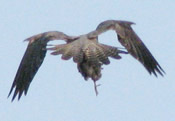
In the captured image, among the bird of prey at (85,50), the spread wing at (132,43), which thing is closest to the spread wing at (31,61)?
the bird of prey at (85,50)

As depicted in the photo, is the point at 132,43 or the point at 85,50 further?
the point at 132,43

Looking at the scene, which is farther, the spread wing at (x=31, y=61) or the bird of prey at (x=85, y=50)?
the spread wing at (x=31, y=61)

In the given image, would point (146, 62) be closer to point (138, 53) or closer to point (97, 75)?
point (138, 53)

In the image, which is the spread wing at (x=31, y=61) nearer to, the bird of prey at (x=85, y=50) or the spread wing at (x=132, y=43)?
the bird of prey at (x=85, y=50)

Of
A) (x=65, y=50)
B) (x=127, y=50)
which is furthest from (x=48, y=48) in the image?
(x=127, y=50)

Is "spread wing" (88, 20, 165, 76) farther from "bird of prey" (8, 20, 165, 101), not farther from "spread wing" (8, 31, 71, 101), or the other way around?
"spread wing" (8, 31, 71, 101)
